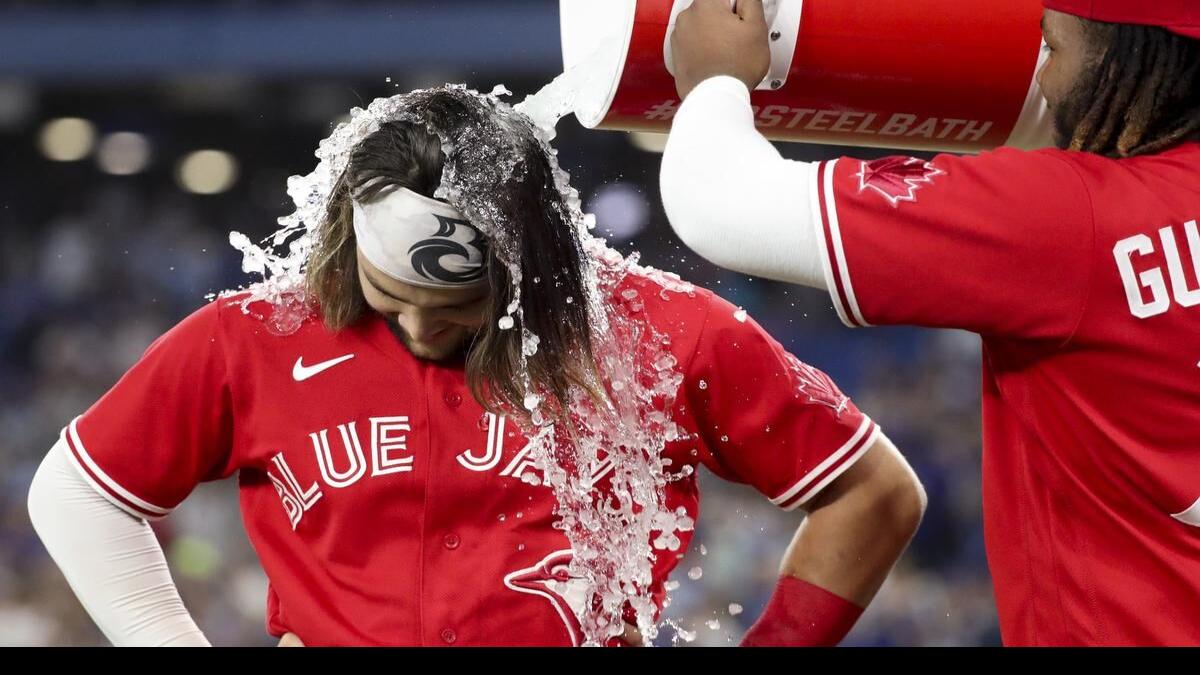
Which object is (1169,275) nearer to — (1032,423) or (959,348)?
(1032,423)

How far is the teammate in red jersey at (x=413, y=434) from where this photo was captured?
2.07m

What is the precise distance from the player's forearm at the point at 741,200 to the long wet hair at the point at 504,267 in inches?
19.6

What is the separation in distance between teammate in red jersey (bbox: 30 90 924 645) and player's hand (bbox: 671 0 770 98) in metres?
0.38

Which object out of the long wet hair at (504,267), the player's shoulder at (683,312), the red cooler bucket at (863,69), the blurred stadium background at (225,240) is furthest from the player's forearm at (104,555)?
the blurred stadium background at (225,240)

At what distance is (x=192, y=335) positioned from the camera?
2.16 m

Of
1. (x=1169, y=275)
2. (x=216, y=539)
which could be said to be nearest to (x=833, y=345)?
(x=216, y=539)

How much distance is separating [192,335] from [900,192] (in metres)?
1.16

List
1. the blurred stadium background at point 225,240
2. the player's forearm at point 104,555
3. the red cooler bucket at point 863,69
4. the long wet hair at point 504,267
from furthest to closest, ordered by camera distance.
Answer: the blurred stadium background at point 225,240, the player's forearm at point 104,555, the long wet hair at point 504,267, the red cooler bucket at point 863,69

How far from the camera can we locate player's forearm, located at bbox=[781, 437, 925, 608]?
2.29 metres

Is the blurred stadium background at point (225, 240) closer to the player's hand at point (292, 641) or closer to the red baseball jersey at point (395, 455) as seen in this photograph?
the red baseball jersey at point (395, 455)

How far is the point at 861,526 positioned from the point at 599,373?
0.53m

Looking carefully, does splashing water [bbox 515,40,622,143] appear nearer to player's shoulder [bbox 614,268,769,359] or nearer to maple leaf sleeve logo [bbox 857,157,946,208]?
player's shoulder [bbox 614,268,769,359]

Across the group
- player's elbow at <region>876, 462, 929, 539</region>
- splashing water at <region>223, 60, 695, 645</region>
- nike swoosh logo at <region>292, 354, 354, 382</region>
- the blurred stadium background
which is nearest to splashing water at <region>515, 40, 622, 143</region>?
splashing water at <region>223, 60, 695, 645</region>

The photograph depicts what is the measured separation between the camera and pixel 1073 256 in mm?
1553
